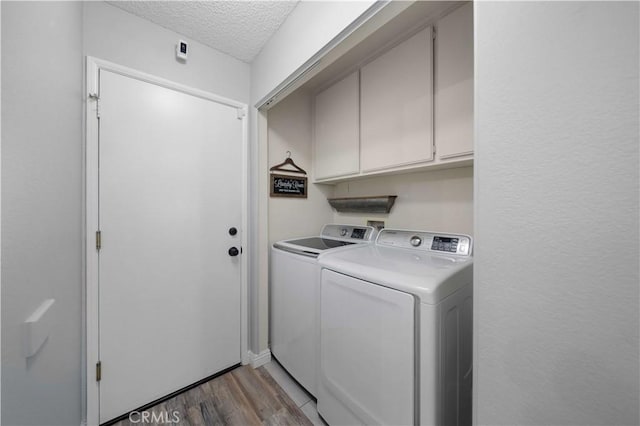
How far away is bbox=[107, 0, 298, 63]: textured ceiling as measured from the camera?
1.34m

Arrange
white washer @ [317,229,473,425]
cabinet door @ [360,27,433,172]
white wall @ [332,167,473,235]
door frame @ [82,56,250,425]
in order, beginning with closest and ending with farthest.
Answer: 1. white washer @ [317,229,473,425]
2. door frame @ [82,56,250,425]
3. cabinet door @ [360,27,433,172]
4. white wall @ [332,167,473,235]

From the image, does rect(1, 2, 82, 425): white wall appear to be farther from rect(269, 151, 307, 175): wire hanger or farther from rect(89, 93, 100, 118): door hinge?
rect(269, 151, 307, 175): wire hanger

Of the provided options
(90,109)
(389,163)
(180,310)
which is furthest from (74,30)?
(389,163)

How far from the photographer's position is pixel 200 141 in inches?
63.8

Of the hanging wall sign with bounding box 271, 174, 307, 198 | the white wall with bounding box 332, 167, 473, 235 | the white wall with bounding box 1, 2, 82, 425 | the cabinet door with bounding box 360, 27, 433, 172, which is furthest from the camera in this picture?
the hanging wall sign with bounding box 271, 174, 307, 198

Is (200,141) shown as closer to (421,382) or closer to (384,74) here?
(384,74)

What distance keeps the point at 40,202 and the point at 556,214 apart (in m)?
1.46

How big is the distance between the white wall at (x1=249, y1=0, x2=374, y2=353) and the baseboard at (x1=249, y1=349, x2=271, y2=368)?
0.12ft

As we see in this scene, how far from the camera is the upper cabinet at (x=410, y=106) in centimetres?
127

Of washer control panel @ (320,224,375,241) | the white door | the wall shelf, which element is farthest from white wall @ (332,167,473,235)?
the white door

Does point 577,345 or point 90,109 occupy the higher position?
point 90,109

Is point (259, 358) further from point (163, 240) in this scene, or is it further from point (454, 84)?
point (454, 84)

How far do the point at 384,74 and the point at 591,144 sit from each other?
4.82 feet

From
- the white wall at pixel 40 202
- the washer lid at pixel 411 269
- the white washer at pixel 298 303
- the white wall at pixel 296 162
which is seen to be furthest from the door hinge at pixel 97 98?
the washer lid at pixel 411 269
